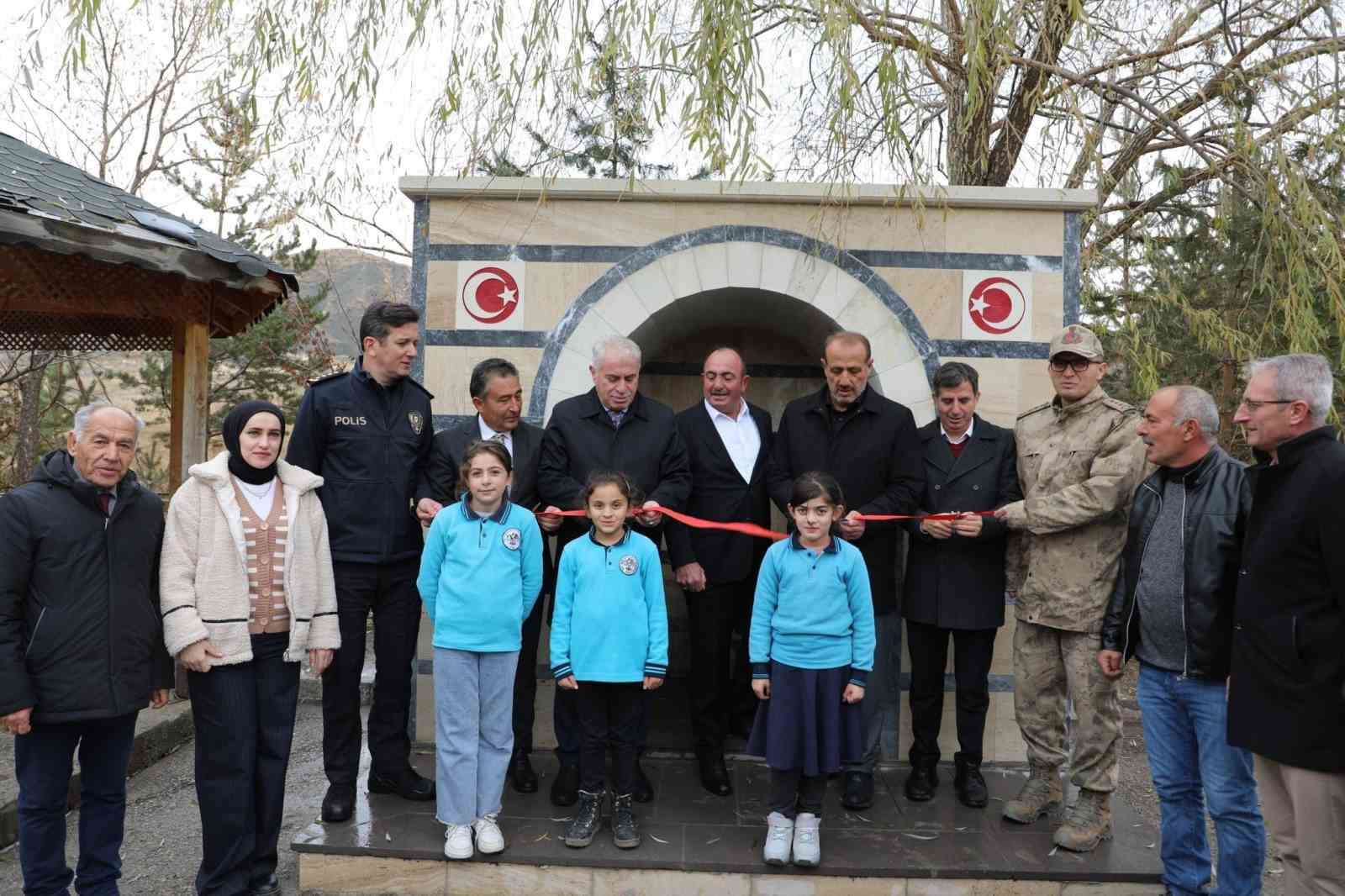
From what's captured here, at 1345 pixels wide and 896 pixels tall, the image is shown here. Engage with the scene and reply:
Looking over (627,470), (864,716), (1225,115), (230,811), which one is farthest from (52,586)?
(1225,115)

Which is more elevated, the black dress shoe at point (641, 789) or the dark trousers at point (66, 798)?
the dark trousers at point (66, 798)

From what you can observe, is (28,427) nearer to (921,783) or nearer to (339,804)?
(339,804)

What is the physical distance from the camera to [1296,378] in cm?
296

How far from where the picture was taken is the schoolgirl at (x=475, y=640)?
3893mm

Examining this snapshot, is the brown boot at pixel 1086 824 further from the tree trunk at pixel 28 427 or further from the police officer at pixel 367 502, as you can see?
the tree trunk at pixel 28 427

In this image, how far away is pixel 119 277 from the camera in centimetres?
609

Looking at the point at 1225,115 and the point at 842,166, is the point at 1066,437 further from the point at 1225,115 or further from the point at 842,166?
the point at 1225,115

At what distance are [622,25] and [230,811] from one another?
359cm

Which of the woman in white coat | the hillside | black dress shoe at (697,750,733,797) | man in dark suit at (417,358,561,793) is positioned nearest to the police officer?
man in dark suit at (417,358,561,793)

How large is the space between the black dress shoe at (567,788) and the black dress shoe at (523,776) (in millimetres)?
191

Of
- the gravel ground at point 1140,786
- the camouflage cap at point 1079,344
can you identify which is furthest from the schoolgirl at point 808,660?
the gravel ground at point 1140,786

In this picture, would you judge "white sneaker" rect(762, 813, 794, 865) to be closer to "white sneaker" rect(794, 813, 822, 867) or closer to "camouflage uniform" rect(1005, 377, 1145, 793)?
"white sneaker" rect(794, 813, 822, 867)

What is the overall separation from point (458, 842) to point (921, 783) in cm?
202

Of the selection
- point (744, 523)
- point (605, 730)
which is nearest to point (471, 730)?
point (605, 730)
